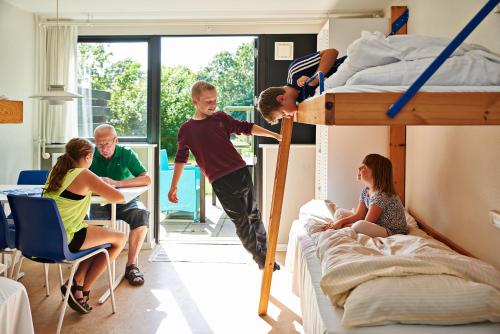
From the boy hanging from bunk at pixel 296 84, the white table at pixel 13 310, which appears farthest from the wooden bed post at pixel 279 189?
the white table at pixel 13 310

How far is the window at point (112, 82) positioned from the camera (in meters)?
4.87

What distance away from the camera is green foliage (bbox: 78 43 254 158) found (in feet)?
16.0

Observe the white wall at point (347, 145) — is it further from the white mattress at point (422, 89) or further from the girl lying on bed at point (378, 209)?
the white mattress at point (422, 89)

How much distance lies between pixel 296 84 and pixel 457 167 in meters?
1.09

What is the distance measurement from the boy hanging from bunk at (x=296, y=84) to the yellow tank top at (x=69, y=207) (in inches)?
44.0

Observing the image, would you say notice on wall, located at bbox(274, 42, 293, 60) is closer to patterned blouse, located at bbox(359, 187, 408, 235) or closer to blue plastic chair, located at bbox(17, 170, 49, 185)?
patterned blouse, located at bbox(359, 187, 408, 235)

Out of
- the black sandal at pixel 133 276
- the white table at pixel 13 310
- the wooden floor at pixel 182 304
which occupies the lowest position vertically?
the wooden floor at pixel 182 304

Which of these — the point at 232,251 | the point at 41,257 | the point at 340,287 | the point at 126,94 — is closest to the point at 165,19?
the point at 126,94

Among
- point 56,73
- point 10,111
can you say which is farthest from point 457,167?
point 56,73

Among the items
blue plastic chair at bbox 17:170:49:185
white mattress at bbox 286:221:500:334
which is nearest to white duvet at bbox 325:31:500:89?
white mattress at bbox 286:221:500:334

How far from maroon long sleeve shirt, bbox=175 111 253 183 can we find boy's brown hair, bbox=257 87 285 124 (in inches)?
26.4

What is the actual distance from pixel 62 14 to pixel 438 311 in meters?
4.20

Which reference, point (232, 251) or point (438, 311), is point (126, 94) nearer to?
point (232, 251)

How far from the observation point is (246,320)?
3.00 metres
